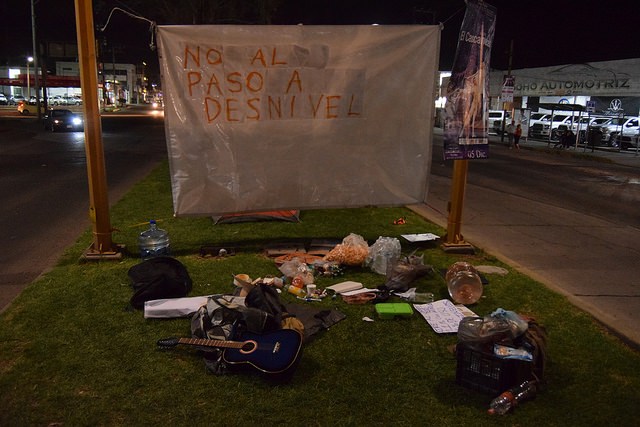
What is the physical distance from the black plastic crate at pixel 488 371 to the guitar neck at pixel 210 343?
1584mm

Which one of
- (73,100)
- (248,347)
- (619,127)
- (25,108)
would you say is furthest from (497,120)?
(73,100)

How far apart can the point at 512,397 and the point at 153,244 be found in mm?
4545

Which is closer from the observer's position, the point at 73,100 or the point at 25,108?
the point at 25,108

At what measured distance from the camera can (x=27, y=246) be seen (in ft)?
23.8

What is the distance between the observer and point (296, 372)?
3.86 meters

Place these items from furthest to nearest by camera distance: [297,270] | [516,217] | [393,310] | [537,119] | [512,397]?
[537,119], [516,217], [297,270], [393,310], [512,397]

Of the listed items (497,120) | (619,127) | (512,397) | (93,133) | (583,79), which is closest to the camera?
(512,397)

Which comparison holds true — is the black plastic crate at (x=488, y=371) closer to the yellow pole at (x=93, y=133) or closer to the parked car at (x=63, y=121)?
the yellow pole at (x=93, y=133)

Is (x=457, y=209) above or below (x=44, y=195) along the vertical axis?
above

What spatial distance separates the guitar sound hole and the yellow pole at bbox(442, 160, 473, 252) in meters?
3.80

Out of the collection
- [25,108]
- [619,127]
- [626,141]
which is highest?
[25,108]

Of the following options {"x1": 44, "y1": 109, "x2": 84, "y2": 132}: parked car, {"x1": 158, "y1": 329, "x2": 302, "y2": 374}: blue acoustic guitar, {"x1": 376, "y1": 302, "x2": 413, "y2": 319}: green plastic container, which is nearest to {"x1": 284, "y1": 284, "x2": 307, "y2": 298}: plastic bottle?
{"x1": 376, "y1": 302, "x2": 413, "y2": 319}: green plastic container

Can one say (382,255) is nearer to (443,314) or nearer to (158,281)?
(443,314)

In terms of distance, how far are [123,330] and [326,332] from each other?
1.73 metres
